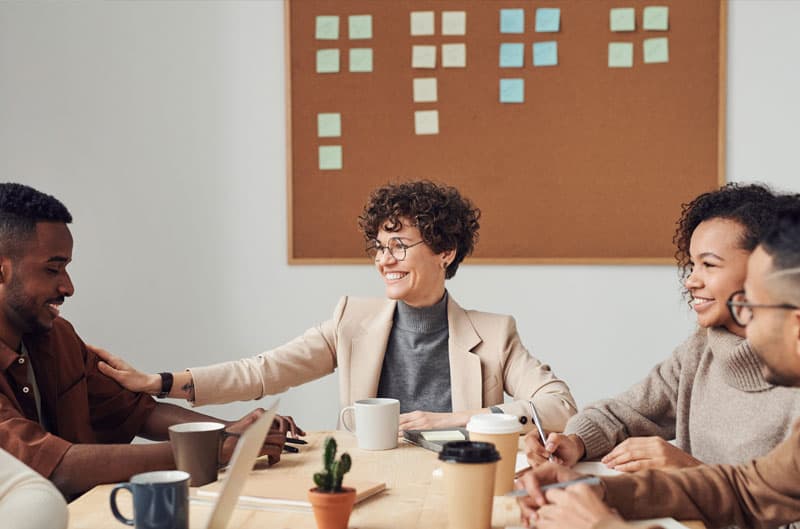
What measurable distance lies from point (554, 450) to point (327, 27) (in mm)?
2184

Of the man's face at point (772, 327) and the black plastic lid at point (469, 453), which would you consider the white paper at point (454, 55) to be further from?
the black plastic lid at point (469, 453)

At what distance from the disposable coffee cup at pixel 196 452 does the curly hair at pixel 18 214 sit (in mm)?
567

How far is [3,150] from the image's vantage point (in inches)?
136

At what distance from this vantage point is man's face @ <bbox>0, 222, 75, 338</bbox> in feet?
5.63

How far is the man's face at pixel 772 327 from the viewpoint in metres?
1.23

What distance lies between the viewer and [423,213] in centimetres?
242

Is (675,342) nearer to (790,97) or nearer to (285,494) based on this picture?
(790,97)

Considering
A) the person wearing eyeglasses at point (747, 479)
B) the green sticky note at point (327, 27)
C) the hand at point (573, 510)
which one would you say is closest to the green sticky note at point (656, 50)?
the green sticky note at point (327, 27)

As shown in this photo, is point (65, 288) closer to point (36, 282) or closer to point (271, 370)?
point (36, 282)

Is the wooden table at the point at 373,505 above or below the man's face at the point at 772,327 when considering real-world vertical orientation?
below

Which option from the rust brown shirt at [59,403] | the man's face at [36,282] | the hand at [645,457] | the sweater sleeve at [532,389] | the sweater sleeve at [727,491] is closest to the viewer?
the sweater sleeve at [727,491]

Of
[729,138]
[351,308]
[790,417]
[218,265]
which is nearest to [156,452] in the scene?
[351,308]

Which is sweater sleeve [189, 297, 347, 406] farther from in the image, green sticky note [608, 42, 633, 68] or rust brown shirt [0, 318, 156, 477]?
green sticky note [608, 42, 633, 68]

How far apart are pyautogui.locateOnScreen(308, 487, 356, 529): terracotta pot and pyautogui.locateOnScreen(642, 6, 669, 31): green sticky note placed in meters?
2.54
